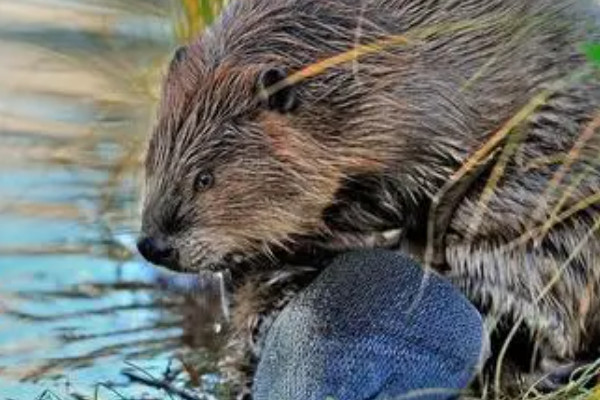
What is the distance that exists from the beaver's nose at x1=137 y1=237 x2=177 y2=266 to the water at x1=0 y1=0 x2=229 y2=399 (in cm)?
→ 55

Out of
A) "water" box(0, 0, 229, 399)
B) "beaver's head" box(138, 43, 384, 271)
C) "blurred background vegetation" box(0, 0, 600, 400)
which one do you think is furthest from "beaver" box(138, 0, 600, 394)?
"water" box(0, 0, 229, 399)

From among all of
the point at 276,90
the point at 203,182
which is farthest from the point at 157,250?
the point at 276,90

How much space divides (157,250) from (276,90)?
509 millimetres

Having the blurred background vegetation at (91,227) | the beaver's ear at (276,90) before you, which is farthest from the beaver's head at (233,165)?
the blurred background vegetation at (91,227)

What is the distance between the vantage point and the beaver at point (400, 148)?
18.3 ft

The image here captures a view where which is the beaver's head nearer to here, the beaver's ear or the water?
the beaver's ear

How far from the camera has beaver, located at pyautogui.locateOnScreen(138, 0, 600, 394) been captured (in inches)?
220

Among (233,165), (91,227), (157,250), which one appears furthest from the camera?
(91,227)

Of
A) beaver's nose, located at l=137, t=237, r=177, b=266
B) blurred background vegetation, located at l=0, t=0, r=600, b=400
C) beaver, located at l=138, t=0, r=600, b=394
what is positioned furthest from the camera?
blurred background vegetation, located at l=0, t=0, r=600, b=400

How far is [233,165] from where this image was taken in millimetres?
5598

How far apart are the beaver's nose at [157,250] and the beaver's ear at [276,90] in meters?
0.45

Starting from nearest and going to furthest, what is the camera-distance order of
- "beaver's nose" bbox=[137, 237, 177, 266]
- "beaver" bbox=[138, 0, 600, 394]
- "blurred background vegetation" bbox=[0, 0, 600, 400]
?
"beaver's nose" bbox=[137, 237, 177, 266] → "beaver" bbox=[138, 0, 600, 394] → "blurred background vegetation" bbox=[0, 0, 600, 400]

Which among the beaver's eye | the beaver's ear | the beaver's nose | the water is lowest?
the water

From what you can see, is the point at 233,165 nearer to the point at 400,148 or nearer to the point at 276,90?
the point at 276,90
